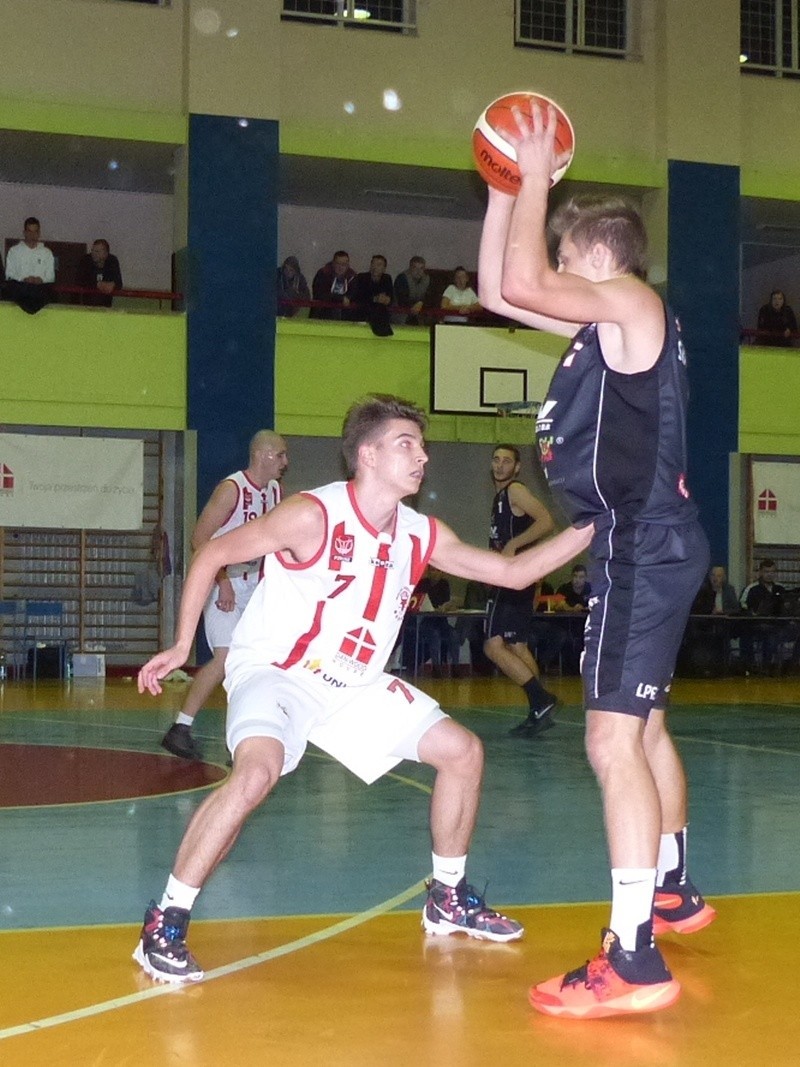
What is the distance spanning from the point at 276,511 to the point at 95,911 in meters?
1.56

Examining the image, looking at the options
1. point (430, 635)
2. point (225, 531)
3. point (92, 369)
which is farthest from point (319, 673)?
point (92, 369)

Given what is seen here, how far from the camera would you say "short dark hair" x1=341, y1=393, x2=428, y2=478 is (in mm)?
4781

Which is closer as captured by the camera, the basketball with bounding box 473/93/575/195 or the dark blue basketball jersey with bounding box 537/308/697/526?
the dark blue basketball jersey with bounding box 537/308/697/526

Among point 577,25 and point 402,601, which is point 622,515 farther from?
point 577,25

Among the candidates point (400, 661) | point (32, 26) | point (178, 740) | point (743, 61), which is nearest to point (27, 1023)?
point (178, 740)

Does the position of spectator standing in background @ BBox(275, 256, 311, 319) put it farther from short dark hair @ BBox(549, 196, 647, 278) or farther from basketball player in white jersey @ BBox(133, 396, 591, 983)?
short dark hair @ BBox(549, 196, 647, 278)

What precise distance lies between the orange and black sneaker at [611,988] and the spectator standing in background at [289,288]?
1529 cm

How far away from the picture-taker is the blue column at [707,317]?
20062 millimetres

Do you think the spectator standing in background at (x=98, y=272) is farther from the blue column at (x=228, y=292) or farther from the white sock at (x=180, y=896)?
the white sock at (x=180, y=896)

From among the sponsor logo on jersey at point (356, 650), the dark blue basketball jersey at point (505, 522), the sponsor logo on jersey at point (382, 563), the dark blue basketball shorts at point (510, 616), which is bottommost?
the dark blue basketball shorts at point (510, 616)

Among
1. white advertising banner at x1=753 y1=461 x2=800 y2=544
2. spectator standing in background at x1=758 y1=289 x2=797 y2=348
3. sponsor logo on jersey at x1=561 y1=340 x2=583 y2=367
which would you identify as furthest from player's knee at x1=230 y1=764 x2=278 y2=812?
spectator standing in background at x1=758 y1=289 x2=797 y2=348

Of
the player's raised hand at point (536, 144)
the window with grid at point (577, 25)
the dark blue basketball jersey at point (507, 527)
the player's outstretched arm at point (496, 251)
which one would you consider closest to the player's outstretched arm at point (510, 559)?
the player's outstretched arm at point (496, 251)

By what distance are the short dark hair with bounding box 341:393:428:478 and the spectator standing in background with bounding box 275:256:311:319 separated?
46.0 ft

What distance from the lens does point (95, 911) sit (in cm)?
508
